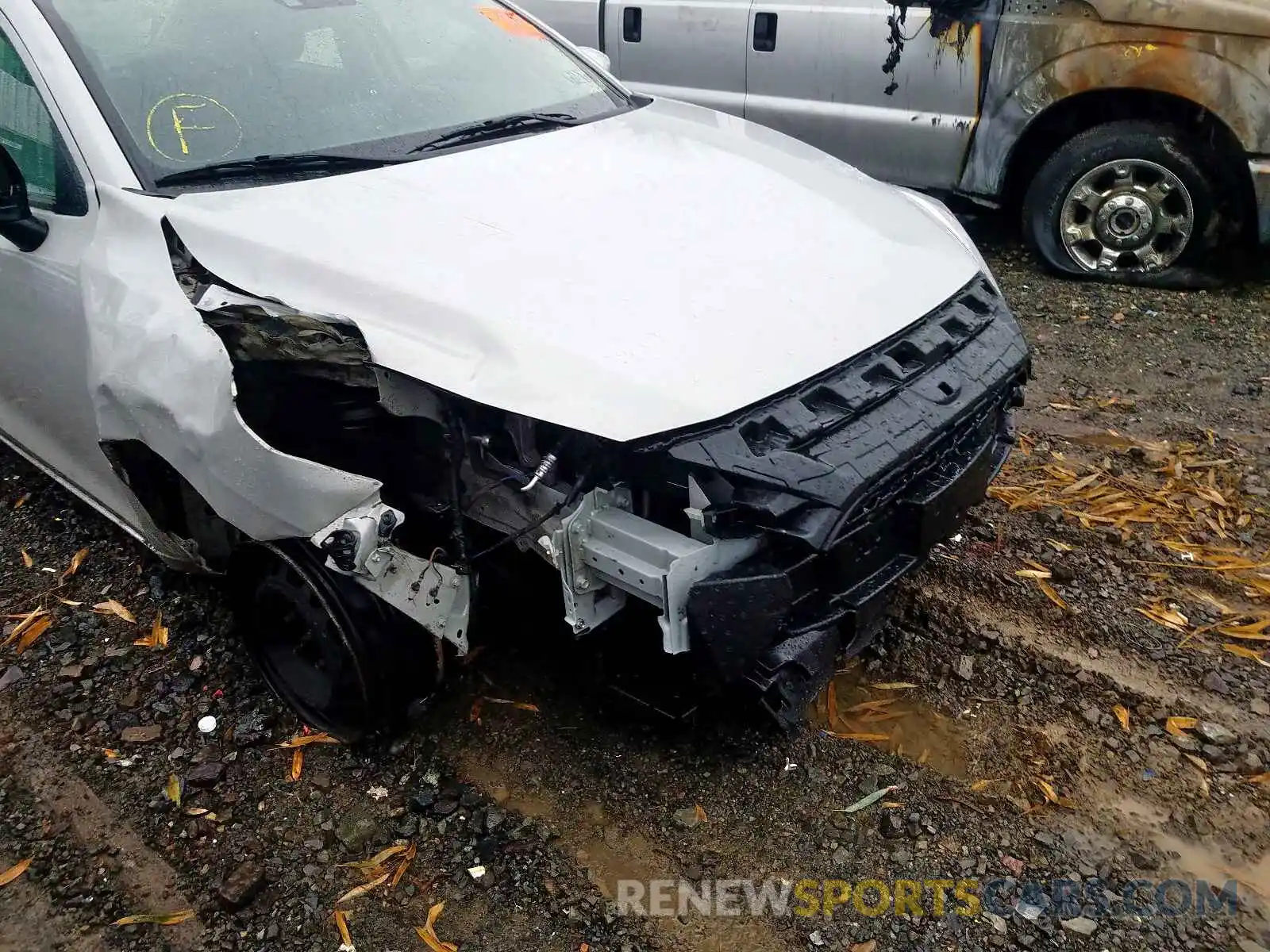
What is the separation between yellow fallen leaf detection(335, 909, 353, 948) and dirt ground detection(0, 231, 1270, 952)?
0.02m

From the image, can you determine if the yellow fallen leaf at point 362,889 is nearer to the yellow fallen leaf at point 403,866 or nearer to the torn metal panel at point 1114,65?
the yellow fallen leaf at point 403,866

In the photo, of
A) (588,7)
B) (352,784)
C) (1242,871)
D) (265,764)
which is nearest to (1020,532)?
(1242,871)

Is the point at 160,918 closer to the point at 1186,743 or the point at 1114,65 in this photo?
the point at 1186,743

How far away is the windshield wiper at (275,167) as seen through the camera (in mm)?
2420

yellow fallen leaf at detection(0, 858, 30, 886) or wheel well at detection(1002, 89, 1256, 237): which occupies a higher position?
wheel well at detection(1002, 89, 1256, 237)

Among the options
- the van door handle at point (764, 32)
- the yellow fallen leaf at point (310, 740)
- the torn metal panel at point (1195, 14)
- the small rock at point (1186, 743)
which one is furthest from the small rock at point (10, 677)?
the torn metal panel at point (1195, 14)

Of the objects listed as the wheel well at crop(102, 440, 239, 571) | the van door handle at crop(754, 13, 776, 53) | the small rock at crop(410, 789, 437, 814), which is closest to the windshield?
the wheel well at crop(102, 440, 239, 571)

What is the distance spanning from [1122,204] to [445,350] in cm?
417

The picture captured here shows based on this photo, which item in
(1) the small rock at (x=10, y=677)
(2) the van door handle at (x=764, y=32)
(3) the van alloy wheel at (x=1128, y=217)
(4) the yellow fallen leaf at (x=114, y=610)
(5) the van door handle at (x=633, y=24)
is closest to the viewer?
(1) the small rock at (x=10, y=677)

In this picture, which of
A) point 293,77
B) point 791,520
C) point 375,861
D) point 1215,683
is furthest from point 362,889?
point 1215,683

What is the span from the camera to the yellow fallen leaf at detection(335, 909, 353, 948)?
2082 mm

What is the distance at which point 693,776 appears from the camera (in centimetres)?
243

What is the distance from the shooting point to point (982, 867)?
215 cm

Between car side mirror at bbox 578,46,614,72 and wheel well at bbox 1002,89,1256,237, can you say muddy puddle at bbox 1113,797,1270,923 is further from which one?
wheel well at bbox 1002,89,1256,237
